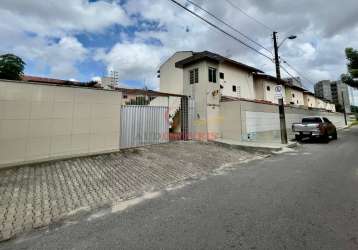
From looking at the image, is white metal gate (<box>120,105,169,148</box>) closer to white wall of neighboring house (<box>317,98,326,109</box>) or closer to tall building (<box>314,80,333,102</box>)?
white wall of neighboring house (<box>317,98,326,109</box>)

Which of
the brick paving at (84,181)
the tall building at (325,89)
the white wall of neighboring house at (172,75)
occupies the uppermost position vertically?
the tall building at (325,89)

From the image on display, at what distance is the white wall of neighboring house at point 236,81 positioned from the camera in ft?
56.2

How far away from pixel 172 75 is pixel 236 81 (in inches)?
245

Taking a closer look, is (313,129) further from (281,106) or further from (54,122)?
(54,122)

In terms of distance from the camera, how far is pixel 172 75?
19469 mm

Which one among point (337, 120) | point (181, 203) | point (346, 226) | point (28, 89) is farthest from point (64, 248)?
point (337, 120)

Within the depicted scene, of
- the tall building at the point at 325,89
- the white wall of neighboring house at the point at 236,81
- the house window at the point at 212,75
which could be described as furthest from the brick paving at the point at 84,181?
the tall building at the point at 325,89

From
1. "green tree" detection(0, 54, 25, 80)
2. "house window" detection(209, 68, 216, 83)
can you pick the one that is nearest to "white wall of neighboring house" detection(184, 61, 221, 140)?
"house window" detection(209, 68, 216, 83)

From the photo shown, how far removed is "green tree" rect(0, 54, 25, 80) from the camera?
10.2 m

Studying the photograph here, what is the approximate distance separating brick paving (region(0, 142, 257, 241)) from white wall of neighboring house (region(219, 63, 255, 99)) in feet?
29.8

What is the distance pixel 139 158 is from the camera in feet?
28.0

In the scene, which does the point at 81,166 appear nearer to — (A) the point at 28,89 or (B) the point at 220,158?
(A) the point at 28,89

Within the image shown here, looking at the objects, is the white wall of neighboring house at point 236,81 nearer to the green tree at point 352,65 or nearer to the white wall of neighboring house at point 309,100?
the green tree at point 352,65

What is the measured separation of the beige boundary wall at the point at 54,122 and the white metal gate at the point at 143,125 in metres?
0.60
